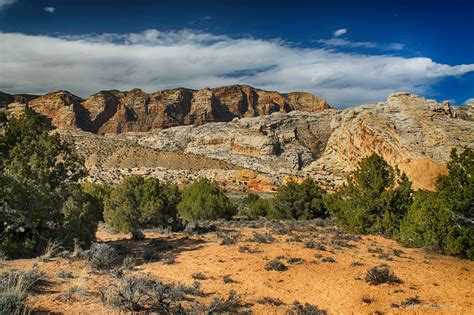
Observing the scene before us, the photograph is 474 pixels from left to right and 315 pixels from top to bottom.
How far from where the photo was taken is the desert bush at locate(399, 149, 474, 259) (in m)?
14.4

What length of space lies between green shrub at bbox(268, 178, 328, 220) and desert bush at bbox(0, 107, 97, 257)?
1757cm

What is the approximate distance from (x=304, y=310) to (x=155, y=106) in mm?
149337

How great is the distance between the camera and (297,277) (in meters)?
11.4

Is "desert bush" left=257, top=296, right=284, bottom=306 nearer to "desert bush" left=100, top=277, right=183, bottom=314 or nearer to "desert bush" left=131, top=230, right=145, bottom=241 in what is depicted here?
"desert bush" left=100, top=277, right=183, bottom=314

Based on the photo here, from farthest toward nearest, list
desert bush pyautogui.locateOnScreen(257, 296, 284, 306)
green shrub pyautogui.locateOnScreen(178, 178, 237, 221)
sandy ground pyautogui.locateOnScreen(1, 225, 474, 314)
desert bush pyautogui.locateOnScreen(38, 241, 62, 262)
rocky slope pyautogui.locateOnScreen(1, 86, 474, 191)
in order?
rocky slope pyautogui.locateOnScreen(1, 86, 474, 191) → green shrub pyautogui.locateOnScreen(178, 178, 237, 221) → desert bush pyautogui.locateOnScreen(38, 241, 62, 262) → desert bush pyautogui.locateOnScreen(257, 296, 284, 306) → sandy ground pyautogui.locateOnScreen(1, 225, 474, 314)

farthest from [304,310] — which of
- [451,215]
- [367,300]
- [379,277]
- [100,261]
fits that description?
[451,215]

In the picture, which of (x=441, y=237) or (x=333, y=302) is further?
(x=441, y=237)

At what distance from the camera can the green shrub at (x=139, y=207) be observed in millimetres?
19375

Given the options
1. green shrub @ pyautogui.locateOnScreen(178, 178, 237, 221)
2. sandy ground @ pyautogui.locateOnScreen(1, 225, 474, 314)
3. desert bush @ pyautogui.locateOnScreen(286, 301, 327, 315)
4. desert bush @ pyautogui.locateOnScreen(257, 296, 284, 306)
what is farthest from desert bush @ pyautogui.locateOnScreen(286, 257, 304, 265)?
green shrub @ pyautogui.locateOnScreen(178, 178, 237, 221)

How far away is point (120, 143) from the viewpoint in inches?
3450

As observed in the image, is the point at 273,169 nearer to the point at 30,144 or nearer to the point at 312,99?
the point at 30,144

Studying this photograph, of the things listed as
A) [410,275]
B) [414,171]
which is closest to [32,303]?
[410,275]

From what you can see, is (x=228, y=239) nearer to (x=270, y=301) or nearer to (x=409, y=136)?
(x=270, y=301)

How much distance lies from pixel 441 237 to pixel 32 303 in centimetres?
1419
